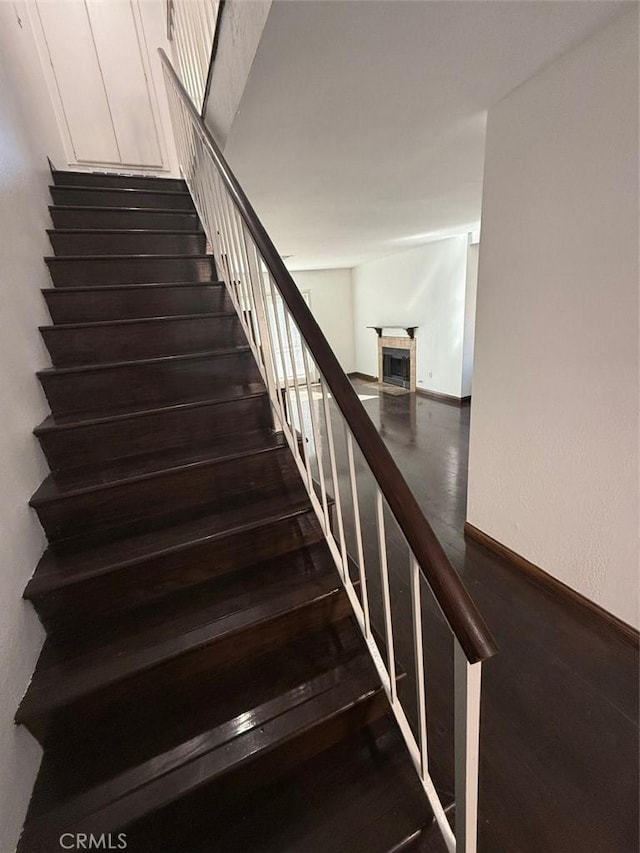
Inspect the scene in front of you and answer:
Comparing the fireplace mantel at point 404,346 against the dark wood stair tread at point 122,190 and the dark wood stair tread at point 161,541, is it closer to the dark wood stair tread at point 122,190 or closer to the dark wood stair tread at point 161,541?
the dark wood stair tread at point 122,190

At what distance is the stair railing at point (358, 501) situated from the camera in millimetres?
609

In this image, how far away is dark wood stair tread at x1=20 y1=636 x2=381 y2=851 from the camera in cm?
79

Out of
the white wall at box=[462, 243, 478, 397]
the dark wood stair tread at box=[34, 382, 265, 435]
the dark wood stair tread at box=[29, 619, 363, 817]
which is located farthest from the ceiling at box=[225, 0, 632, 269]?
the white wall at box=[462, 243, 478, 397]

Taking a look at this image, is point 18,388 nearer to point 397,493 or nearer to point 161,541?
point 161,541

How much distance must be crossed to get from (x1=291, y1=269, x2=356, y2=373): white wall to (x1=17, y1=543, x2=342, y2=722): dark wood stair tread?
648cm

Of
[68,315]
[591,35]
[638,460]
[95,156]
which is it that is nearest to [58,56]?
[95,156]

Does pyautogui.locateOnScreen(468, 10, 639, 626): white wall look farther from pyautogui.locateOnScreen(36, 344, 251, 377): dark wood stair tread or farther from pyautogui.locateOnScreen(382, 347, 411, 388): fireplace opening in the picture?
pyautogui.locateOnScreen(382, 347, 411, 388): fireplace opening

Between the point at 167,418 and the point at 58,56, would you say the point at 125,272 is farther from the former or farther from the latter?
the point at 58,56

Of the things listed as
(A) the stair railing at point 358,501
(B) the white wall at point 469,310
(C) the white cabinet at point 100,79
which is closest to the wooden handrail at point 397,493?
(A) the stair railing at point 358,501

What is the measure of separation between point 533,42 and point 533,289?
33.1 inches

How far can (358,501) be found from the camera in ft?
4.14

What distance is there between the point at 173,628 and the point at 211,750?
0.32 m

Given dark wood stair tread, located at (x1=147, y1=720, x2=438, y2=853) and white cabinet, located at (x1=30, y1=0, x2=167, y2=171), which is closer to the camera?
dark wood stair tread, located at (x1=147, y1=720, x2=438, y2=853)

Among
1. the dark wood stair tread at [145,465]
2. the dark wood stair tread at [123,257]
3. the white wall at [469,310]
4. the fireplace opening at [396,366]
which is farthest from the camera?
the fireplace opening at [396,366]
